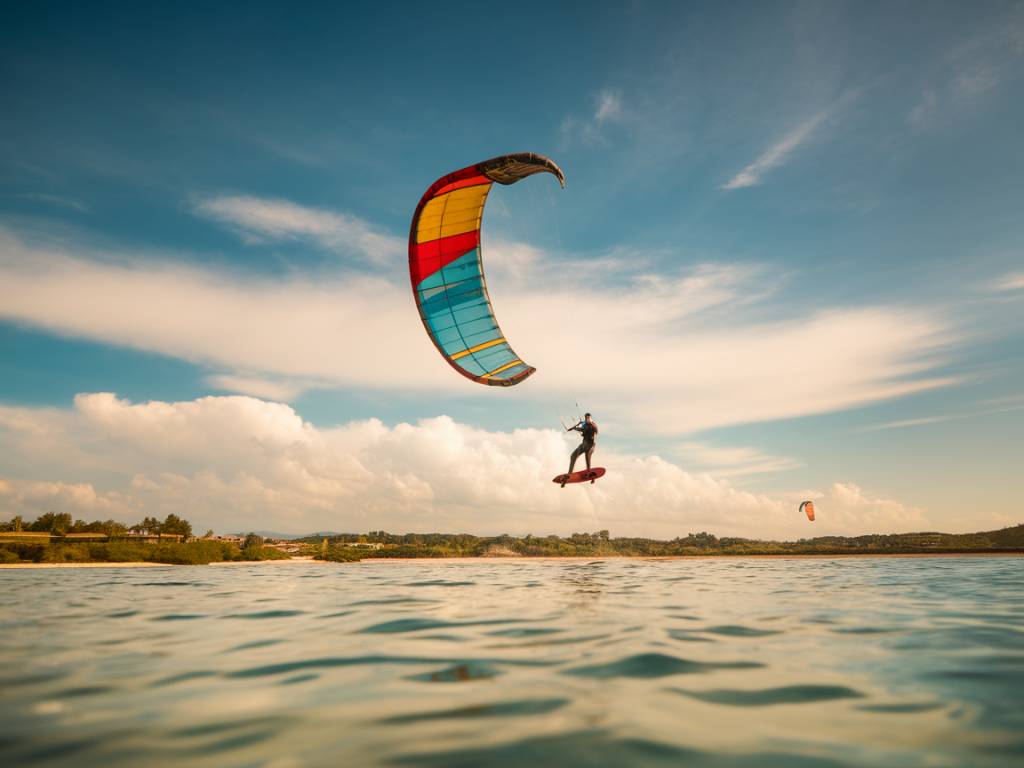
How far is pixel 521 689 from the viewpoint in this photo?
3934 mm

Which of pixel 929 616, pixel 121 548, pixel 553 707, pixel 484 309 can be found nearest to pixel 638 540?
pixel 121 548

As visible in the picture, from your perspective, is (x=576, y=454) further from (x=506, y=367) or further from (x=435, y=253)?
(x=435, y=253)

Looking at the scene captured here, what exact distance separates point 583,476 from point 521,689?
1524 cm

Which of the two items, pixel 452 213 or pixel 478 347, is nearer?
pixel 452 213

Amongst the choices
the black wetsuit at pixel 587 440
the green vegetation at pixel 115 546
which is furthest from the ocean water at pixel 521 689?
the green vegetation at pixel 115 546

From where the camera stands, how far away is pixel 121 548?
128 ft

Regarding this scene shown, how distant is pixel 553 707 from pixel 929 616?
6538 millimetres

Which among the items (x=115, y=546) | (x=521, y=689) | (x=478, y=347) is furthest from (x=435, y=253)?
(x=115, y=546)

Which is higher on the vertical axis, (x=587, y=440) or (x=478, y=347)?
(x=478, y=347)

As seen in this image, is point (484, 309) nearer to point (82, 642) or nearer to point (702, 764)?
point (82, 642)

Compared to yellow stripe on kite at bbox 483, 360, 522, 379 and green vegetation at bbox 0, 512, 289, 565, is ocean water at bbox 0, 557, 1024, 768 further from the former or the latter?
green vegetation at bbox 0, 512, 289, 565

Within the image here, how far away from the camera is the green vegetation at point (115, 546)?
118ft

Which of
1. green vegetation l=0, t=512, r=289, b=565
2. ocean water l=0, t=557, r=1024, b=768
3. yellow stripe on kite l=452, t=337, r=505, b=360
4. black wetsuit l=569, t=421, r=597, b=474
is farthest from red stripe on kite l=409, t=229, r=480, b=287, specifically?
green vegetation l=0, t=512, r=289, b=565

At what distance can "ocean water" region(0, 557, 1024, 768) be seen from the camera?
9.47ft
